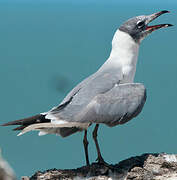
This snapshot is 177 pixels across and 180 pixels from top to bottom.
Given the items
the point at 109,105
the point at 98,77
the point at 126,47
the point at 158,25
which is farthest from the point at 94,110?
the point at 158,25

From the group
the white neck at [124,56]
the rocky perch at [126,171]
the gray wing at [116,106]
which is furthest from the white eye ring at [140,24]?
the rocky perch at [126,171]

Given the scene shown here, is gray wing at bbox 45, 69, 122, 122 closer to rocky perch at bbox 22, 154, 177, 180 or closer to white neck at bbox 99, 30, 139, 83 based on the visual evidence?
white neck at bbox 99, 30, 139, 83

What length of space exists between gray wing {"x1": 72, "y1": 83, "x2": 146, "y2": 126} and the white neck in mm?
439

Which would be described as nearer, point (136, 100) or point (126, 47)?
point (136, 100)

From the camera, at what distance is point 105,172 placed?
21.7 feet

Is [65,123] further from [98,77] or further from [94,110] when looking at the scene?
[98,77]

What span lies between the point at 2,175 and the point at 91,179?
4.81ft

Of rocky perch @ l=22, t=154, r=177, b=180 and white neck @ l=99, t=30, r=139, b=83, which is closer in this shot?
rocky perch @ l=22, t=154, r=177, b=180

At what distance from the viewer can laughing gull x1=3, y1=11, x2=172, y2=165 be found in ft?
21.0

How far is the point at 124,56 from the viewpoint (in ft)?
23.9

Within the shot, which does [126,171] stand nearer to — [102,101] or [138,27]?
[102,101]

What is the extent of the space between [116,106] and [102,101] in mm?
178

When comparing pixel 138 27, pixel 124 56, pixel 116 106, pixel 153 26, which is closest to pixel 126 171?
pixel 116 106

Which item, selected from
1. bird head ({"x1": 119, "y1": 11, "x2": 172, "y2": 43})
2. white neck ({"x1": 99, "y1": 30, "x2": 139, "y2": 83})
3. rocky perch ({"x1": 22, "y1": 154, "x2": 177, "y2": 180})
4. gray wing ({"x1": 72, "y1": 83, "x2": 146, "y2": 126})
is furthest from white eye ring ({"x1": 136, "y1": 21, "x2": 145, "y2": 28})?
rocky perch ({"x1": 22, "y1": 154, "x2": 177, "y2": 180})
